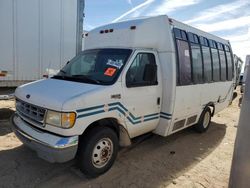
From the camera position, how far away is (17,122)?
4059mm

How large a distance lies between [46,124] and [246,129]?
2611 millimetres

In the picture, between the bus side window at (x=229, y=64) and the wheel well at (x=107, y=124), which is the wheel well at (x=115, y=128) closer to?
the wheel well at (x=107, y=124)

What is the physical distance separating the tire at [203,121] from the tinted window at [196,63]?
1.05 metres

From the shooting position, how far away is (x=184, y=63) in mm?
5027

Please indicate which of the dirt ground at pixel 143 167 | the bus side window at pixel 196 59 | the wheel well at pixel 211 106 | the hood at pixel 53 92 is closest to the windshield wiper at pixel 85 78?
the hood at pixel 53 92

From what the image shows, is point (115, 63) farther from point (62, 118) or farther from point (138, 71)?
point (62, 118)

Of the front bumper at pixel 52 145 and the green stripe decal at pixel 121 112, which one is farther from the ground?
the green stripe decal at pixel 121 112

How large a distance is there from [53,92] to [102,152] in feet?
4.17

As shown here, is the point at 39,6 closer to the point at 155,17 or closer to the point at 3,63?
the point at 3,63

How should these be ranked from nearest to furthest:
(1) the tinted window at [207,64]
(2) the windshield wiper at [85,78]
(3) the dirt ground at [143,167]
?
(3) the dirt ground at [143,167] < (2) the windshield wiper at [85,78] < (1) the tinted window at [207,64]

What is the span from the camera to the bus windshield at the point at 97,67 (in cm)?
386

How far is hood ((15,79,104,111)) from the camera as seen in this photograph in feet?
10.7

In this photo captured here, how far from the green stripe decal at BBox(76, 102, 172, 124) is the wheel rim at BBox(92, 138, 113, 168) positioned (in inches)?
20.7

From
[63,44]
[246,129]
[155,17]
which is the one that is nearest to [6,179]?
[246,129]
